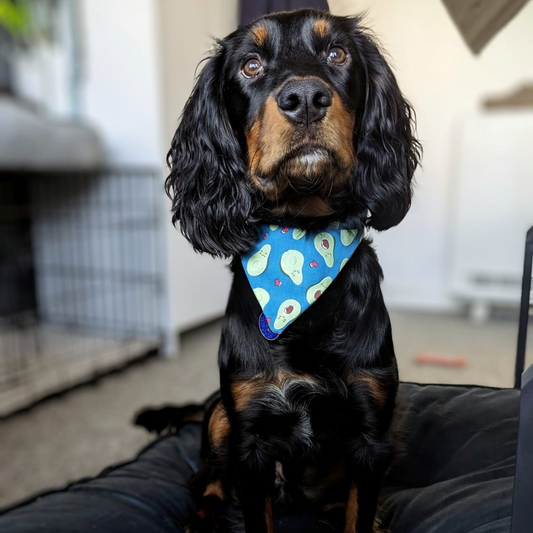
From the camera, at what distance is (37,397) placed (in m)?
2.02

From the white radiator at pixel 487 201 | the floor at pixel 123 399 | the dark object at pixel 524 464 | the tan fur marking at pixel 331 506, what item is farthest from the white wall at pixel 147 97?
the dark object at pixel 524 464

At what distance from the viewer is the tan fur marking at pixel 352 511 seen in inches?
32.6

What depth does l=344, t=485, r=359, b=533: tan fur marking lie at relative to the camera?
83cm

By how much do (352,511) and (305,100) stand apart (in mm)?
580

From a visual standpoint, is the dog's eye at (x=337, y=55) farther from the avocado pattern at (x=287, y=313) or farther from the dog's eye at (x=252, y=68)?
the avocado pattern at (x=287, y=313)

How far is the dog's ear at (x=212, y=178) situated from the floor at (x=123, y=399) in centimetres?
40

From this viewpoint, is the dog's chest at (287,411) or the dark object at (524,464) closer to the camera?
the dark object at (524,464)

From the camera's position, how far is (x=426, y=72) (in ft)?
3.09

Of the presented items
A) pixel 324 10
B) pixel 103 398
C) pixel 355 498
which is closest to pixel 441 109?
pixel 324 10

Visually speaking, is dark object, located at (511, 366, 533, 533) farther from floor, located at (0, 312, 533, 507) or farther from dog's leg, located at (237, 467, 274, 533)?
floor, located at (0, 312, 533, 507)

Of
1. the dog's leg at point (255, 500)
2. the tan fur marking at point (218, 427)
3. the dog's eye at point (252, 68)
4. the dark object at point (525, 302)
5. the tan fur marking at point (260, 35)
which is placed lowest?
the dog's leg at point (255, 500)

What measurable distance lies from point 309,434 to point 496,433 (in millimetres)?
449

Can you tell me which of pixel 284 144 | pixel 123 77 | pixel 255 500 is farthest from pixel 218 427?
pixel 123 77

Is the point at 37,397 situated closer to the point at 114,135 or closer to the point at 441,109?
the point at 114,135
